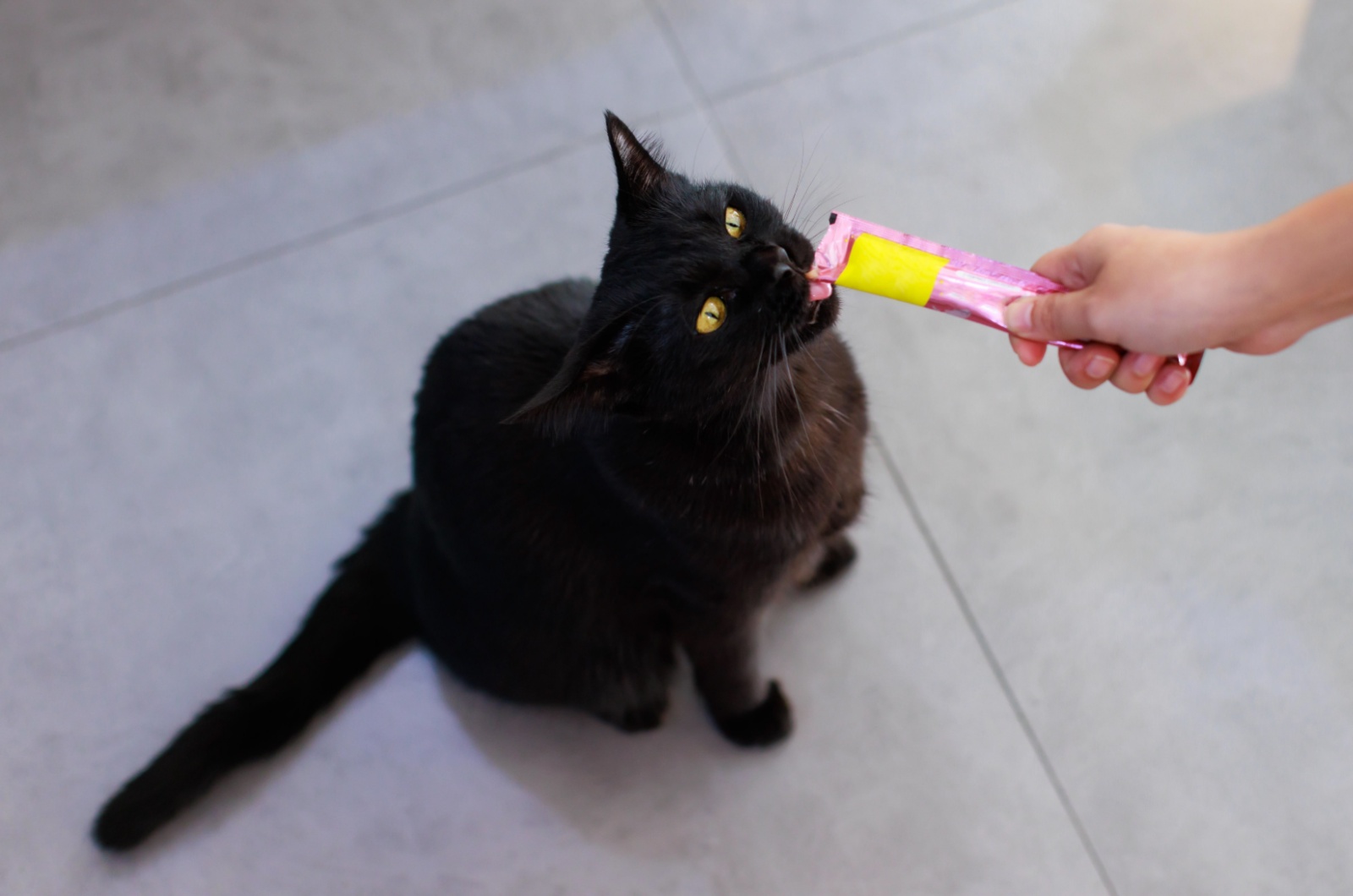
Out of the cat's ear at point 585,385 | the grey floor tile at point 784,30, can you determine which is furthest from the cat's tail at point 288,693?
the grey floor tile at point 784,30

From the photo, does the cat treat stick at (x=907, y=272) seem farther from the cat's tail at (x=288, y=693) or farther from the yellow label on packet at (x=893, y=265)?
the cat's tail at (x=288, y=693)

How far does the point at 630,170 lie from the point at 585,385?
247 mm

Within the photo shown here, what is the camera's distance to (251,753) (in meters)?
1.21

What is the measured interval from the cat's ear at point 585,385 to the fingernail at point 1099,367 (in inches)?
17.4

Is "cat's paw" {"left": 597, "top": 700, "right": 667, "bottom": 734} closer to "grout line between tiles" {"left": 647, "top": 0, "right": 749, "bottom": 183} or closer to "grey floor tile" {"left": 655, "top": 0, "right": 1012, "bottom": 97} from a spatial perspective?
"grout line between tiles" {"left": 647, "top": 0, "right": 749, "bottom": 183}

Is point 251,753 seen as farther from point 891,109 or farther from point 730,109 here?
point 891,109

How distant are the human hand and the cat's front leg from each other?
457 millimetres

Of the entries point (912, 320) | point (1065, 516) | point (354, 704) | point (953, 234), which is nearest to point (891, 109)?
point (953, 234)

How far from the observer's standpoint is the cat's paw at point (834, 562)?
4.33 ft

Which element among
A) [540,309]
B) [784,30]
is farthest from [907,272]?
[784,30]

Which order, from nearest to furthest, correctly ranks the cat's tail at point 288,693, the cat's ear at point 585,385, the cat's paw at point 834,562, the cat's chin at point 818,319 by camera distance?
1. the cat's ear at point 585,385
2. the cat's chin at point 818,319
3. the cat's tail at point 288,693
4. the cat's paw at point 834,562

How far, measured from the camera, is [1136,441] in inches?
54.6

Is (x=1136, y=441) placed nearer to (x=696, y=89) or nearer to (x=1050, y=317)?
(x=1050, y=317)

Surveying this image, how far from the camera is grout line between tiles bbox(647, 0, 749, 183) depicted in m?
1.63
